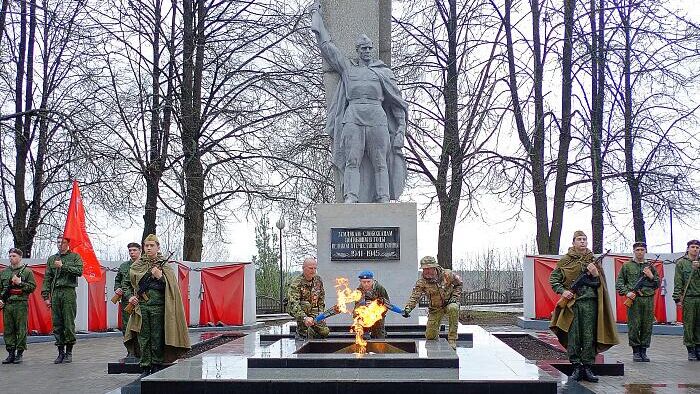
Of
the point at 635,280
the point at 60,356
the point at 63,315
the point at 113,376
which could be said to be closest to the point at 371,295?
the point at 113,376

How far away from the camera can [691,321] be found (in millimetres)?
12336

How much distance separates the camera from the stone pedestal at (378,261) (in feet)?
39.0

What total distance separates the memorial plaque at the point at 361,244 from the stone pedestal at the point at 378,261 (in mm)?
62

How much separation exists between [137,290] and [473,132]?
Answer: 1404cm

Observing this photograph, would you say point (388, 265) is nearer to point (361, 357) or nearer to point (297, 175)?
point (361, 357)

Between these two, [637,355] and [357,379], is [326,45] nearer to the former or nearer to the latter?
[637,355]

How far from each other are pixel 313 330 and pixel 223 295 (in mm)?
10110

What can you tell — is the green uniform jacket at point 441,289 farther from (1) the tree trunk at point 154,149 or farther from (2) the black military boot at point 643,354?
(1) the tree trunk at point 154,149

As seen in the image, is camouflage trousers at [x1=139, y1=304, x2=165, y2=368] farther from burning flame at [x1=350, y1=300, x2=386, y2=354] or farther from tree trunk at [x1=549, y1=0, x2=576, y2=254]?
tree trunk at [x1=549, y1=0, x2=576, y2=254]

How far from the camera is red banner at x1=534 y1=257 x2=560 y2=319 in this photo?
18594mm

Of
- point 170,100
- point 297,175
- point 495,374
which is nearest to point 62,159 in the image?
point 170,100

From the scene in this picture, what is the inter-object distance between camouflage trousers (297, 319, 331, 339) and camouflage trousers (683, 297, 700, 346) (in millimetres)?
6102

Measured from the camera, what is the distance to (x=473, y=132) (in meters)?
21.7

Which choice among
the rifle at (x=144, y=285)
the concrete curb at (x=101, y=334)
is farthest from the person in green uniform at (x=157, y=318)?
the concrete curb at (x=101, y=334)
